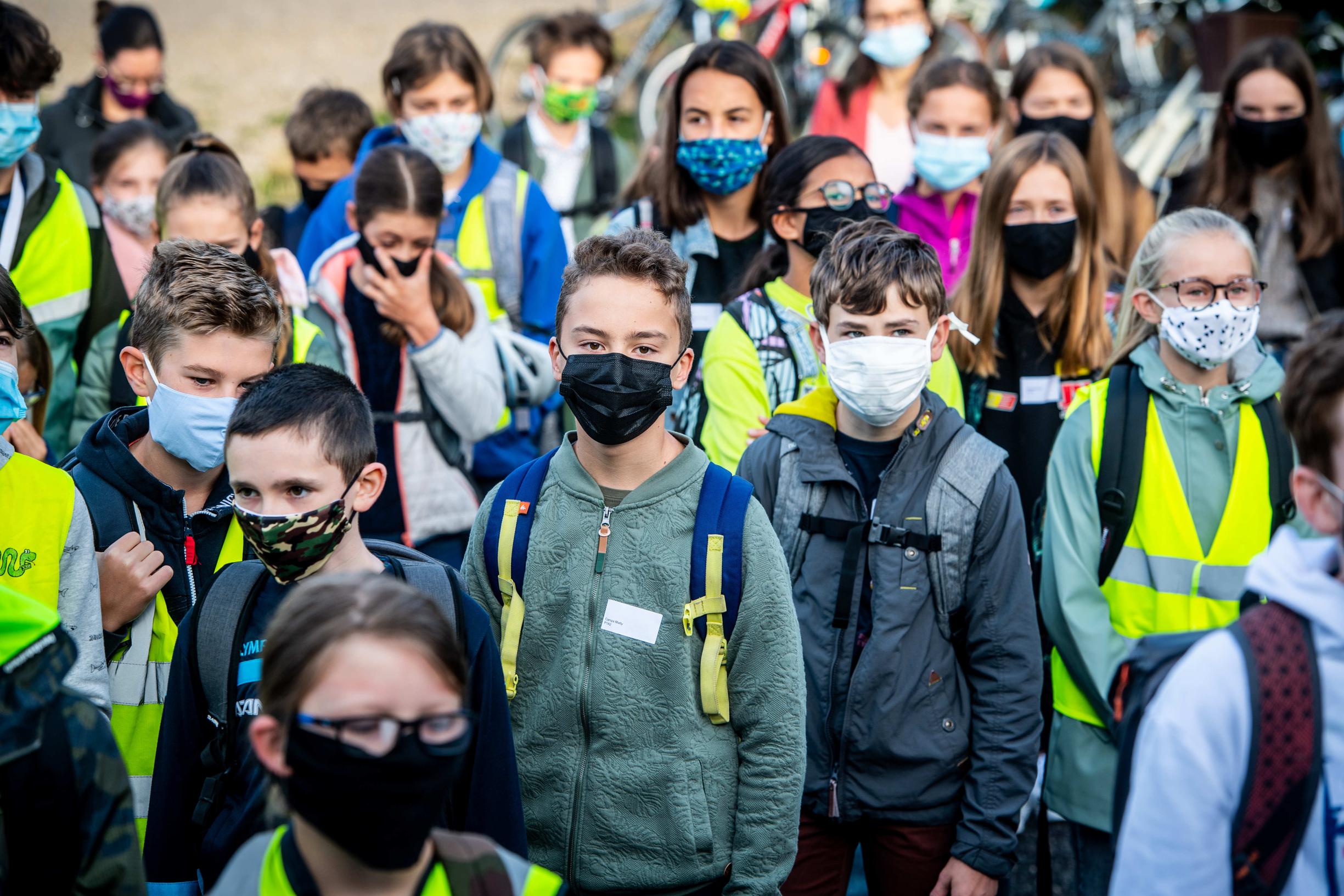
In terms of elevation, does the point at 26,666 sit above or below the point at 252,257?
below

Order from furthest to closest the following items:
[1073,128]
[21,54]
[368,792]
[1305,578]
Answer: [1073,128], [21,54], [1305,578], [368,792]

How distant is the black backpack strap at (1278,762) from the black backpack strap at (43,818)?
2.12 meters

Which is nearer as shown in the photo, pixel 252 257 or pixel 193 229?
pixel 193 229

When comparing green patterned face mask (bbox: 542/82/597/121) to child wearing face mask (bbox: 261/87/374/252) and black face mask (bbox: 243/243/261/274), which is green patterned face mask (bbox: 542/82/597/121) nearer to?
child wearing face mask (bbox: 261/87/374/252)

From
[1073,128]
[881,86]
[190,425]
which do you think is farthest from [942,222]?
[190,425]

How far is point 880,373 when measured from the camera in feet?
12.5

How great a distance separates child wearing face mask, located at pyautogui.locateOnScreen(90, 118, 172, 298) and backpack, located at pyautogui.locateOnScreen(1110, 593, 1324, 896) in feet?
17.3

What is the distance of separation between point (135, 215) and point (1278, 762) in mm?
5578

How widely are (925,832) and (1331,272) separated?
3823mm

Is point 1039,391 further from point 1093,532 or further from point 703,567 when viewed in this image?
point 703,567

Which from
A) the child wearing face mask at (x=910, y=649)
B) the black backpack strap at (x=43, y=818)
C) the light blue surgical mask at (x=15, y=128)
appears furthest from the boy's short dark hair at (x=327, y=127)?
the black backpack strap at (x=43, y=818)

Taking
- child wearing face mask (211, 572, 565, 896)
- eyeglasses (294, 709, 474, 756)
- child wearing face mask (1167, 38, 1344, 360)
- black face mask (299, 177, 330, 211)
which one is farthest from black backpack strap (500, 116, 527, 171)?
eyeglasses (294, 709, 474, 756)

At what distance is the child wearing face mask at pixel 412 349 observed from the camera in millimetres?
5023

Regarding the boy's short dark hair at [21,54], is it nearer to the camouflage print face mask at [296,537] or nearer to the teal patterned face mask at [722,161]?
the teal patterned face mask at [722,161]
